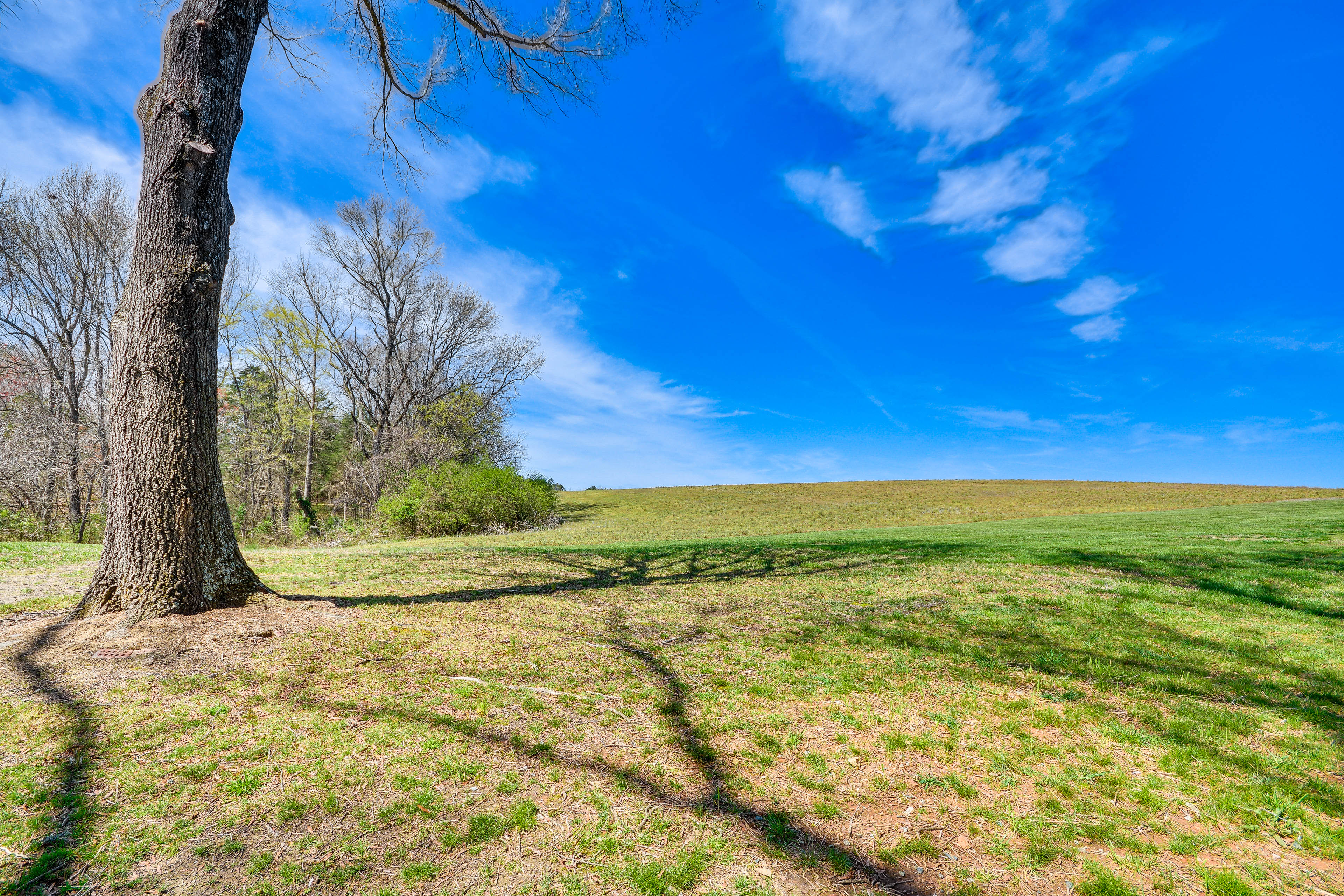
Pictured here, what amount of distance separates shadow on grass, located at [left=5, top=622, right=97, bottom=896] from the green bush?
18.0 m

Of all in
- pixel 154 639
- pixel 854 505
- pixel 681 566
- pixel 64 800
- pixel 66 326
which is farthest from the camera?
pixel 854 505

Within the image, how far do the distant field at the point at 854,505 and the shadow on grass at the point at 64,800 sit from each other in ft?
39.3

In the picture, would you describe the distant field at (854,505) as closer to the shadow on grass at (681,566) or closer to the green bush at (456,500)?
the green bush at (456,500)

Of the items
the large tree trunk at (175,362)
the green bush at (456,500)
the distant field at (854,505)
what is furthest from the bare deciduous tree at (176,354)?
the green bush at (456,500)

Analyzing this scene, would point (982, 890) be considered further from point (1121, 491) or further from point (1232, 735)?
point (1121, 491)

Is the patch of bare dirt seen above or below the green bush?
below

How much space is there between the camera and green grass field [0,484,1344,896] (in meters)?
1.99

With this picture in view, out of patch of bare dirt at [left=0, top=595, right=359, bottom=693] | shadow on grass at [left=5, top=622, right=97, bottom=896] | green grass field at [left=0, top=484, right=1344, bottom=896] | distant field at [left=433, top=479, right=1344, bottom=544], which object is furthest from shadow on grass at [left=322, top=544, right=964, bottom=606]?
distant field at [left=433, top=479, right=1344, bottom=544]

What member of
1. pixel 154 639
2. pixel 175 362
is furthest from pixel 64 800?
pixel 175 362

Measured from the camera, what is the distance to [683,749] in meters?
2.82

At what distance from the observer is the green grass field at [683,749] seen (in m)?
1.99

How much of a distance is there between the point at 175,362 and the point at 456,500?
697 inches

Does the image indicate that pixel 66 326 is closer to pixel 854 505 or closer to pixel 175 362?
pixel 175 362

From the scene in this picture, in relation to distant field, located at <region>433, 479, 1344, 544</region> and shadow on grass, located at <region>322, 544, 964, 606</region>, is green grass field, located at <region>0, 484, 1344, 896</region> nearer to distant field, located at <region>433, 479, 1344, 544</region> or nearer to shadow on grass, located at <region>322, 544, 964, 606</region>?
shadow on grass, located at <region>322, 544, 964, 606</region>
